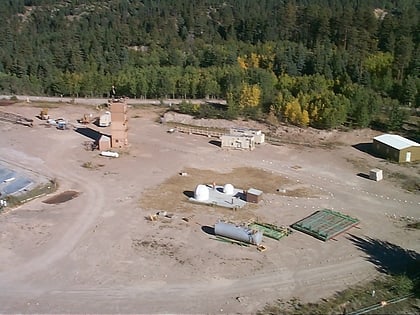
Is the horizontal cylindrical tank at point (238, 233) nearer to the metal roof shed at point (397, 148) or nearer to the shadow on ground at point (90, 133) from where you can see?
the metal roof shed at point (397, 148)

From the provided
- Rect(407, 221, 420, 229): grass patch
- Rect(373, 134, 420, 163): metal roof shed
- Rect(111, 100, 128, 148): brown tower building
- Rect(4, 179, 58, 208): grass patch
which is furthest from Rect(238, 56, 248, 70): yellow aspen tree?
Rect(407, 221, 420, 229): grass patch

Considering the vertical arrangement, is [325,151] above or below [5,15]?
below

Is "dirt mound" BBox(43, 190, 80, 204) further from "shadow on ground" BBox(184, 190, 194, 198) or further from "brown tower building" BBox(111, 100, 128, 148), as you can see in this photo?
"brown tower building" BBox(111, 100, 128, 148)

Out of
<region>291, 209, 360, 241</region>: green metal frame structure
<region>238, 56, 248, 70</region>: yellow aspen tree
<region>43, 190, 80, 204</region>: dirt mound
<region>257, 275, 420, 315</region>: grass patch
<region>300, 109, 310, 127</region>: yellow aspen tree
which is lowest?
<region>257, 275, 420, 315</region>: grass patch

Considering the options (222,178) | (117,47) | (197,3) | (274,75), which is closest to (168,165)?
(222,178)

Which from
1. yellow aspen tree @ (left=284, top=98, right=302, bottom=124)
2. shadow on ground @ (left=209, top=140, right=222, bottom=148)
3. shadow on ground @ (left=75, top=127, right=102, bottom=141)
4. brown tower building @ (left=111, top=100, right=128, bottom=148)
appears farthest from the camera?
yellow aspen tree @ (left=284, top=98, right=302, bottom=124)

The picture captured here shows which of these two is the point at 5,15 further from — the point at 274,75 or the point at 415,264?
the point at 415,264

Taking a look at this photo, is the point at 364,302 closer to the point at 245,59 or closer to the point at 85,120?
the point at 85,120
